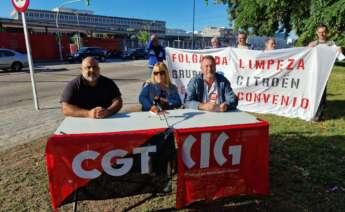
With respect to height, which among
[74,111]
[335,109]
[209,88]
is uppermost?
[209,88]

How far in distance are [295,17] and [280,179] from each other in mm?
14155

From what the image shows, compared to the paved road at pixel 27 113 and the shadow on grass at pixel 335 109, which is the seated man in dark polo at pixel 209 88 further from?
the shadow on grass at pixel 335 109

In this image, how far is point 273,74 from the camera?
258 inches

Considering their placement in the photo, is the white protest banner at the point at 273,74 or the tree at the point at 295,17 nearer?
the white protest banner at the point at 273,74

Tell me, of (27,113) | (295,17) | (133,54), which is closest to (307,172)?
(27,113)

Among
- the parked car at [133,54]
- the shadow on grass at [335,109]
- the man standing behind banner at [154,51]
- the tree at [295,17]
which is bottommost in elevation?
the shadow on grass at [335,109]

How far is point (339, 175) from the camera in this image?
11.6 feet

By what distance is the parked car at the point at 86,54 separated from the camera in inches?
1117

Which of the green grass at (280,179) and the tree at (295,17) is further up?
the tree at (295,17)

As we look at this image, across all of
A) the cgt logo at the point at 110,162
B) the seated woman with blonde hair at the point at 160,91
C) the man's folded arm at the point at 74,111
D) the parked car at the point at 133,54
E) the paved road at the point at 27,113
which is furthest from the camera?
the parked car at the point at 133,54

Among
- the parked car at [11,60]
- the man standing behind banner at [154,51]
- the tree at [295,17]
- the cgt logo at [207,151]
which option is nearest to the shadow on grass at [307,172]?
the cgt logo at [207,151]

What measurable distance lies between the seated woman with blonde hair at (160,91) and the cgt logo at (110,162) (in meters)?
1.24

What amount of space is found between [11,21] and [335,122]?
42.0 metres

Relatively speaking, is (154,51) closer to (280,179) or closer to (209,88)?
(209,88)
